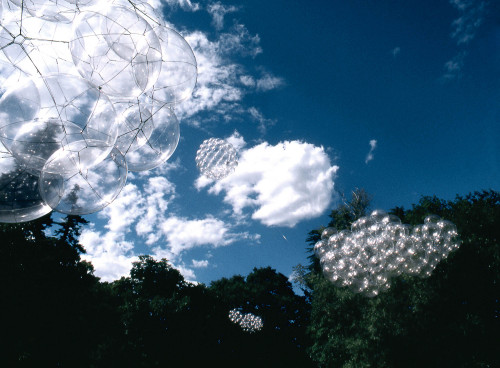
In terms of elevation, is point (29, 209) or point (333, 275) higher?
point (333, 275)

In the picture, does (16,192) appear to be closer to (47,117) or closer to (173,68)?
(47,117)

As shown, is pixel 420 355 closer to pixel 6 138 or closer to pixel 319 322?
pixel 319 322

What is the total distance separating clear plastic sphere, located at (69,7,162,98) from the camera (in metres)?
2.31

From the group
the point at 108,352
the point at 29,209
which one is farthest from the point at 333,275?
the point at 108,352

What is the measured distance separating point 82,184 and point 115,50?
3.52 feet

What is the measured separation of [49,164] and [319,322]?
65.5 feet

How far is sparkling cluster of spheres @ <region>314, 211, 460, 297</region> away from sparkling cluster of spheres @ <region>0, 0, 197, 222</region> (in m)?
6.93

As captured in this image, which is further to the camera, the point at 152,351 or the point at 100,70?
the point at 152,351

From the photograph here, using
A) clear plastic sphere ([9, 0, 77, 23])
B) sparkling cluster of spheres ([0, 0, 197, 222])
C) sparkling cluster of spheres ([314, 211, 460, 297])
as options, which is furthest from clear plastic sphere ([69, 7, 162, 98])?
sparkling cluster of spheres ([314, 211, 460, 297])

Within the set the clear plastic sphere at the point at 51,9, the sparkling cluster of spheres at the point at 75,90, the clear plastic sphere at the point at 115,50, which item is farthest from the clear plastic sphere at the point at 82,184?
the clear plastic sphere at the point at 51,9

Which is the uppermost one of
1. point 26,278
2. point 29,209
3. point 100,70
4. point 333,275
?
point 26,278

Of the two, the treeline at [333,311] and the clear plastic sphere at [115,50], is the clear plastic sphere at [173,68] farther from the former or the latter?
the treeline at [333,311]

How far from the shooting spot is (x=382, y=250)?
7.90m

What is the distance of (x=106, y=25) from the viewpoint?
90.5 inches
